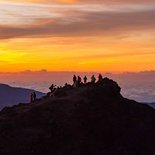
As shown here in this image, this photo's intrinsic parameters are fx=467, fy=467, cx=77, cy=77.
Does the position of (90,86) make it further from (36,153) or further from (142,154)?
(36,153)

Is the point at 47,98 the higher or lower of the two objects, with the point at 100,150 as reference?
higher

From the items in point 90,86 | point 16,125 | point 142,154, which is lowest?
point 142,154

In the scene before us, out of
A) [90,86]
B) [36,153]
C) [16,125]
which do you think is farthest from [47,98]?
[36,153]

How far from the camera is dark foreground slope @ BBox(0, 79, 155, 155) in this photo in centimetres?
11150

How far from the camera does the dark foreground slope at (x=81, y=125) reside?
4390 inches

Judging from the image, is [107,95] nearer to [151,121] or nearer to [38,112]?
[151,121]

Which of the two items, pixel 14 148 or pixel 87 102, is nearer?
pixel 14 148

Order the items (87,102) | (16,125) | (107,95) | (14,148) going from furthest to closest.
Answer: (107,95) < (87,102) < (16,125) < (14,148)

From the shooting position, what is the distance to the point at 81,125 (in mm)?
123562

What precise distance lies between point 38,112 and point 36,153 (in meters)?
17.1

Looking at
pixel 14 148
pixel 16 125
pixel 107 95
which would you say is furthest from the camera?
pixel 107 95

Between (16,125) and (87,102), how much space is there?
23.6m

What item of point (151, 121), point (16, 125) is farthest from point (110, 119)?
point (16, 125)

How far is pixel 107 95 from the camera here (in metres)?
140
